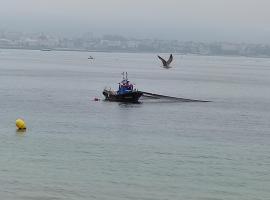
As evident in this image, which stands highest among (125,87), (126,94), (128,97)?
(125,87)

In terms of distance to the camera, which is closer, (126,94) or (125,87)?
(126,94)

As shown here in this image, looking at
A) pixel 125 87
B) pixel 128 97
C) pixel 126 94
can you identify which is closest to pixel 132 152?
pixel 126 94

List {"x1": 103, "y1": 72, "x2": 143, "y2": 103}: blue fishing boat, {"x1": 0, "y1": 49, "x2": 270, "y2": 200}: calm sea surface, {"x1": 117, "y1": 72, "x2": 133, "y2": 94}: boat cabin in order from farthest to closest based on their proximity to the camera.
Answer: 1. {"x1": 117, "y1": 72, "x2": 133, "y2": 94}: boat cabin
2. {"x1": 103, "y1": 72, "x2": 143, "y2": 103}: blue fishing boat
3. {"x1": 0, "y1": 49, "x2": 270, "y2": 200}: calm sea surface

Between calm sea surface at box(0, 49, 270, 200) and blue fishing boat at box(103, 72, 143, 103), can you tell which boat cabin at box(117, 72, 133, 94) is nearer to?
blue fishing boat at box(103, 72, 143, 103)

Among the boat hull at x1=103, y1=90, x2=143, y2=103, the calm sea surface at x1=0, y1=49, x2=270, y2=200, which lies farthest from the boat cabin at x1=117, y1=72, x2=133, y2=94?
the calm sea surface at x1=0, y1=49, x2=270, y2=200

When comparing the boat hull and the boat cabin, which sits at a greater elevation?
the boat cabin

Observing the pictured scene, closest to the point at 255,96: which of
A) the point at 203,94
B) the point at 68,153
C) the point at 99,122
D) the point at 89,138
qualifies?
the point at 203,94

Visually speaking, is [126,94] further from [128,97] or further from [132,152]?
[132,152]

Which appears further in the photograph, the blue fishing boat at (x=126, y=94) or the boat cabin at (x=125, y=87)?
the boat cabin at (x=125, y=87)

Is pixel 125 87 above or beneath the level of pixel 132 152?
above

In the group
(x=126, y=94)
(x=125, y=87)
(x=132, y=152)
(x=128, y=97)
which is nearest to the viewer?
(x=132, y=152)

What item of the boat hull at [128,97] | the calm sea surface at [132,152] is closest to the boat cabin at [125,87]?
the boat hull at [128,97]

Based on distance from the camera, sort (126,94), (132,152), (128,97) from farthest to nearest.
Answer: (128,97) < (126,94) < (132,152)

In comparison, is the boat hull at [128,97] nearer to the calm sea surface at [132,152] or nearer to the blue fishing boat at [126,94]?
the blue fishing boat at [126,94]
